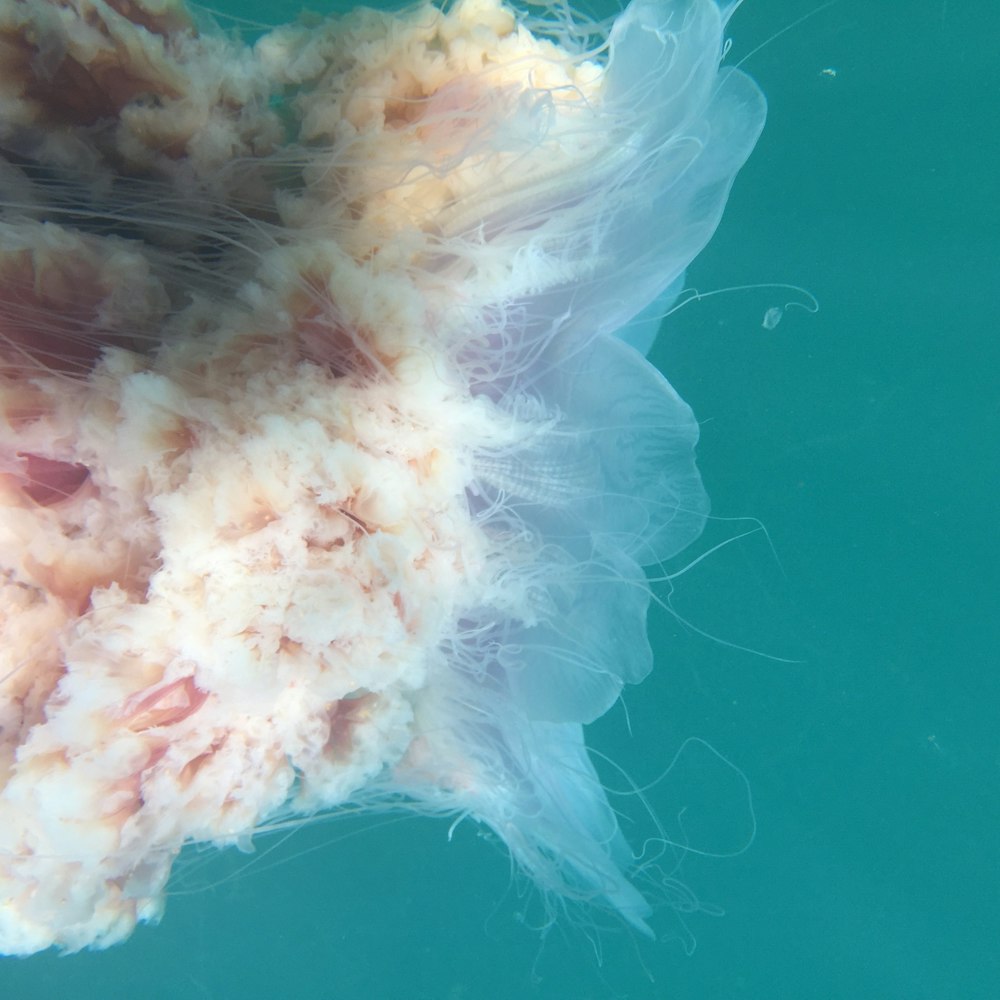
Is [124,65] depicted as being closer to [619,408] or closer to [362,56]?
[362,56]

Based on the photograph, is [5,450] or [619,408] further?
[619,408]

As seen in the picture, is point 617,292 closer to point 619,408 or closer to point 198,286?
point 619,408

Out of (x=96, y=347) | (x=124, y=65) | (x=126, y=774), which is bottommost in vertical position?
(x=126, y=774)

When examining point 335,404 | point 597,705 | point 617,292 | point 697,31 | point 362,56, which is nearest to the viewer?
point 335,404

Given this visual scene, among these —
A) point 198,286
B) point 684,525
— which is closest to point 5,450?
point 198,286

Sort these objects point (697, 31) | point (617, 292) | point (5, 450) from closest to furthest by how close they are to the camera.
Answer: point (5, 450) → point (697, 31) → point (617, 292)

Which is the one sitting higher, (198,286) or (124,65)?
(124,65)
